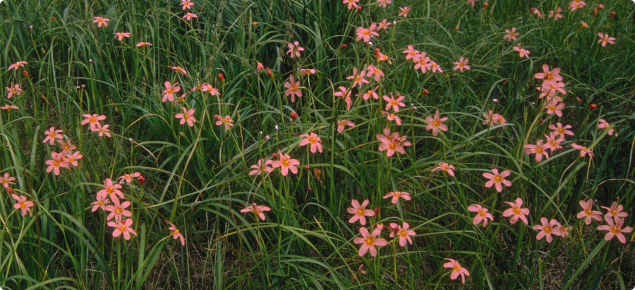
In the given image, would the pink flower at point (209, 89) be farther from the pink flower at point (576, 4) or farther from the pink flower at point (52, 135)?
the pink flower at point (576, 4)

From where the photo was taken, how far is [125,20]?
3275 millimetres

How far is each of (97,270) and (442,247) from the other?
4.43 feet

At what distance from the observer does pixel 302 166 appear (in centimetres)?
215

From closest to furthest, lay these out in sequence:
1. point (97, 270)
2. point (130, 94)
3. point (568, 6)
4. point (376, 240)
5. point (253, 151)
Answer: point (376, 240), point (97, 270), point (253, 151), point (130, 94), point (568, 6)

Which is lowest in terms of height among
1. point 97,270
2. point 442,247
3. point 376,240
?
point 442,247

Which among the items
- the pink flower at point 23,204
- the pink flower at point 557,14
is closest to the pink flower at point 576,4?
the pink flower at point 557,14

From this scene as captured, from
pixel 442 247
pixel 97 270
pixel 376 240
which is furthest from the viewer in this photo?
pixel 442 247

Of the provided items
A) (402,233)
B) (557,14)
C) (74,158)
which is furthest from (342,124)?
(557,14)

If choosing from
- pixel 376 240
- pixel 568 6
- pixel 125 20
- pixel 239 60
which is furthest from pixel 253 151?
pixel 568 6

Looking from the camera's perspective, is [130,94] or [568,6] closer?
[130,94]

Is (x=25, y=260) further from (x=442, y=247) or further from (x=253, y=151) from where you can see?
(x=442, y=247)

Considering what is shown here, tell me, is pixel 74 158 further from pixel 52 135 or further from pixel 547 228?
pixel 547 228

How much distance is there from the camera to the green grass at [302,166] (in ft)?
6.79

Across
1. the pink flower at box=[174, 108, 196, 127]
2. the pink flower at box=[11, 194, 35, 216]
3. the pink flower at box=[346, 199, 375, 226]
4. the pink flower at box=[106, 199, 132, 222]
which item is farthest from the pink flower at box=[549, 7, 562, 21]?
the pink flower at box=[11, 194, 35, 216]
